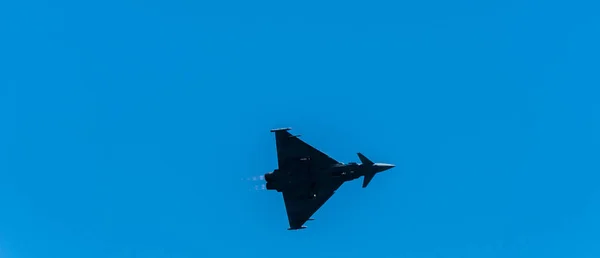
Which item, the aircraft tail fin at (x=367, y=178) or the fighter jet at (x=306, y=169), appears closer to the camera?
the fighter jet at (x=306, y=169)

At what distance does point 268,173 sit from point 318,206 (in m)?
10.6

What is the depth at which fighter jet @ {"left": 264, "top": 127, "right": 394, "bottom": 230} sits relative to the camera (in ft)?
356

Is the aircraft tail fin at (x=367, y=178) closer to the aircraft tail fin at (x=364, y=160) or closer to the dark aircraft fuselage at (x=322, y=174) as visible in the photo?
the dark aircraft fuselage at (x=322, y=174)

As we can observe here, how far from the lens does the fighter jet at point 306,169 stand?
108625 millimetres

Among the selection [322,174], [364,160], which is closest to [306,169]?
[322,174]

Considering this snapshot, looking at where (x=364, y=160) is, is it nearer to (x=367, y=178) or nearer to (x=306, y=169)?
(x=367, y=178)

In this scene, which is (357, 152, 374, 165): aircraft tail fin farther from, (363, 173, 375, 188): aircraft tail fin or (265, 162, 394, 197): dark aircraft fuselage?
(363, 173, 375, 188): aircraft tail fin

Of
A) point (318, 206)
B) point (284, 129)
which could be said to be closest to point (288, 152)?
point (284, 129)

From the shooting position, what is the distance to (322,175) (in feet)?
362

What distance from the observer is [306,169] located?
361 feet

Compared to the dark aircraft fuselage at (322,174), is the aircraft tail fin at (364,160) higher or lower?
higher

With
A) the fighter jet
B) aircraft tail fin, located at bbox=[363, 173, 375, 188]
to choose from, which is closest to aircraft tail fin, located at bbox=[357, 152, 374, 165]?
the fighter jet

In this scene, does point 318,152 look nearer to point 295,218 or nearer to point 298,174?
point 298,174

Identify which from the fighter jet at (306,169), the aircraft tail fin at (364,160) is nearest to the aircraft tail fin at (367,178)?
the fighter jet at (306,169)
